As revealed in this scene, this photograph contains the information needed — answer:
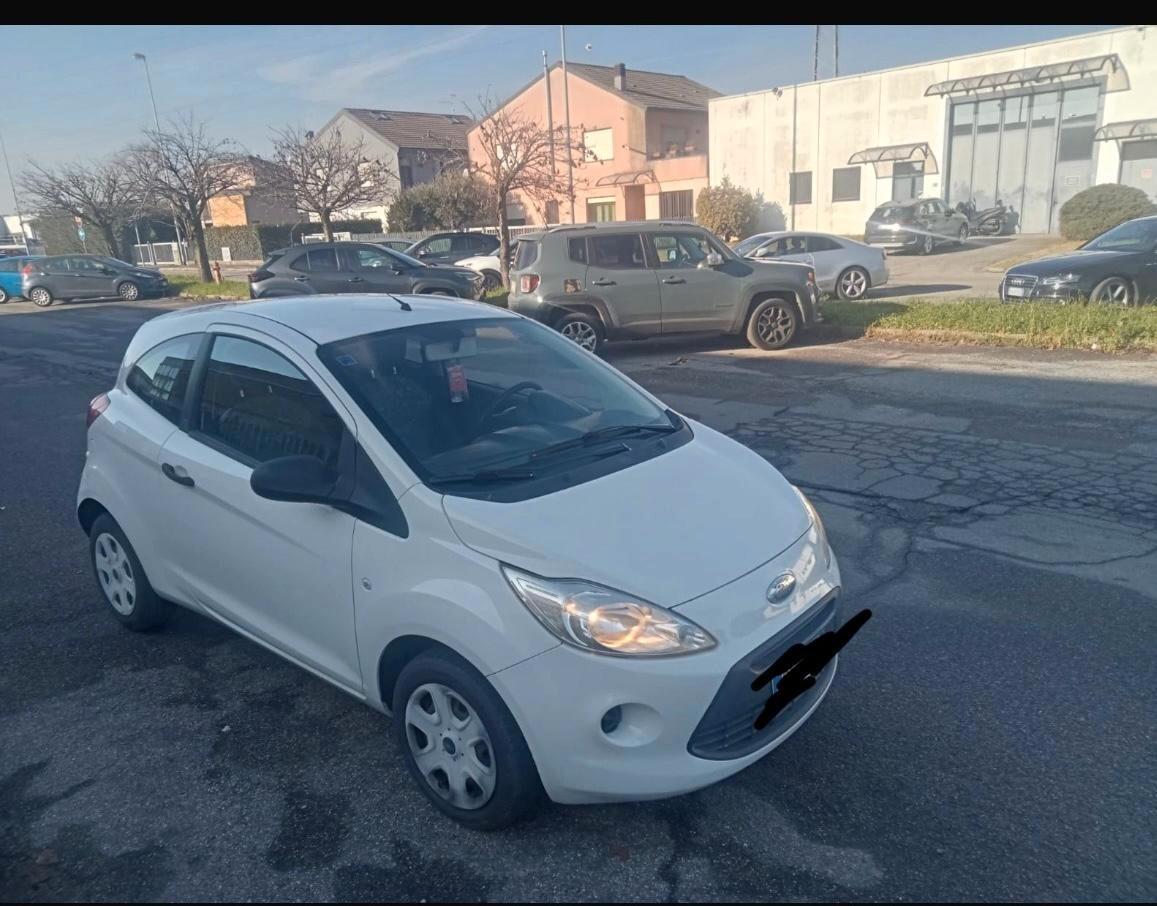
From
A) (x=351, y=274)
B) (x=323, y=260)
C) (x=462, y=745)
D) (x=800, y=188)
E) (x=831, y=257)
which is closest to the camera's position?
(x=462, y=745)

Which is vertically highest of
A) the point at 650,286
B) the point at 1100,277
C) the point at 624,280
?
the point at 624,280

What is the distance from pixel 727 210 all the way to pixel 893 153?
6.87 m

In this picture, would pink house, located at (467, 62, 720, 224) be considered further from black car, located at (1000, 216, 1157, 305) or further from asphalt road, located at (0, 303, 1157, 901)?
asphalt road, located at (0, 303, 1157, 901)

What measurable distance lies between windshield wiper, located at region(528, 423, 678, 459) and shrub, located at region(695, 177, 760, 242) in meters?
34.4

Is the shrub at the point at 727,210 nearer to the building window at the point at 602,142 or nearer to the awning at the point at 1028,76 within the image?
the awning at the point at 1028,76

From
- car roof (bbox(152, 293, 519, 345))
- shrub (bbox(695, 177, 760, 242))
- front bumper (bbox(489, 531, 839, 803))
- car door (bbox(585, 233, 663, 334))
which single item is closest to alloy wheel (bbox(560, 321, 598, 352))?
car door (bbox(585, 233, 663, 334))

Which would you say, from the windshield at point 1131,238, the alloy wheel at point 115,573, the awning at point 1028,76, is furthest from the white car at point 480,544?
the awning at point 1028,76

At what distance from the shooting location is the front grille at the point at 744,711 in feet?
8.54

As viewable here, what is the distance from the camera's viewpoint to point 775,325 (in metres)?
12.0

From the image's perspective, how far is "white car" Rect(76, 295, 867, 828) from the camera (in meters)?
2.57

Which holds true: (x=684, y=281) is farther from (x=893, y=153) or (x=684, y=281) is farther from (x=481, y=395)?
(x=893, y=153)

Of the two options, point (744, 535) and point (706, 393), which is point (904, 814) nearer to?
point (744, 535)

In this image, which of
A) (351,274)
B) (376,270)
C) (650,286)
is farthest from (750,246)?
(351,274)

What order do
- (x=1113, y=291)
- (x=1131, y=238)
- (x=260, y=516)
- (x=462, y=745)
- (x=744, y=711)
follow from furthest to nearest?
(x=1131, y=238) → (x=1113, y=291) → (x=260, y=516) → (x=462, y=745) → (x=744, y=711)
